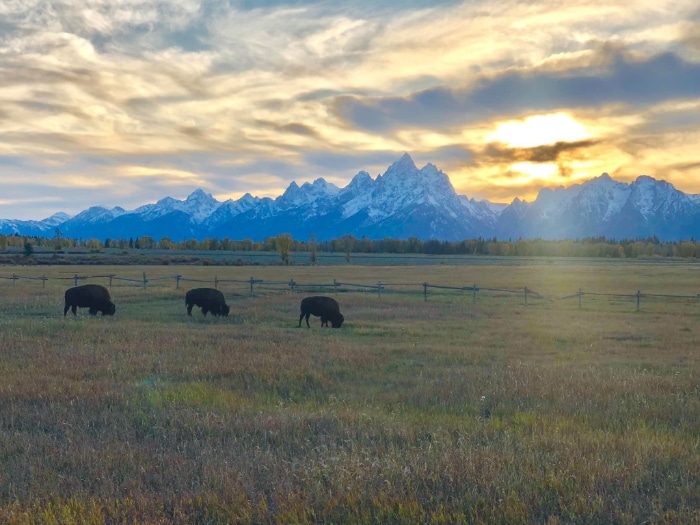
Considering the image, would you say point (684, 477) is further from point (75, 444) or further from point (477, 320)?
point (477, 320)

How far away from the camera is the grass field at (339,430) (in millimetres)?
5953

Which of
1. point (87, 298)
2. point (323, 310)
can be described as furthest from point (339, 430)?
point (87, 298)

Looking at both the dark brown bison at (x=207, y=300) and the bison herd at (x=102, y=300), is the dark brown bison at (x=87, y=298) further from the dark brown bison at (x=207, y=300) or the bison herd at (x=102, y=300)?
the dark brown bison at (x=207, y=300)

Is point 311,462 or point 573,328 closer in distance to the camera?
point 311,462

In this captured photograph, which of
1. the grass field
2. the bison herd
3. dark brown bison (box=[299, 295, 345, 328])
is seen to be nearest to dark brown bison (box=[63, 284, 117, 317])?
the bison herd

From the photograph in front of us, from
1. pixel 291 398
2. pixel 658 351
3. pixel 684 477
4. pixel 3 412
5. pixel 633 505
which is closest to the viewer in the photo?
pixel 633 505

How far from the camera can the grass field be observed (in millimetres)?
5953

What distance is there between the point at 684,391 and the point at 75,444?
10.8 m

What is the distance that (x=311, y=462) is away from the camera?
7.04m

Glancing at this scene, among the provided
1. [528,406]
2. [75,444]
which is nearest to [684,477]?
[528,406]

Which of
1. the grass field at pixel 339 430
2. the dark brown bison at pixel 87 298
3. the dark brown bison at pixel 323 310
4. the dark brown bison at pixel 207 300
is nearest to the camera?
the grass field at pixel 339 430

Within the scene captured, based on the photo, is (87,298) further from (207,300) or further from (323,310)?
(323,310)

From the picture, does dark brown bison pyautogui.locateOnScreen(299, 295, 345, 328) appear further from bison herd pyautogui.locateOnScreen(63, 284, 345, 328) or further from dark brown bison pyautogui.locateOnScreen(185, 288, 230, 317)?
dark brown bison pyautogui.locateOnScreen(185, 288, 230, 317)

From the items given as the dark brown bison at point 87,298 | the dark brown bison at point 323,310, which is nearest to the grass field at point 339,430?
the dark brown bison at point 323,310
